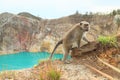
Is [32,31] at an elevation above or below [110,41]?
below

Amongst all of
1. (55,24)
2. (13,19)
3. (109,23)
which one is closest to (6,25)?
(13,19)

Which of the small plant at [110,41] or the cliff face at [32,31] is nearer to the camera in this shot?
the small plant at [110,41]

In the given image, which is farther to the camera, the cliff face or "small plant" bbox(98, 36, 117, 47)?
the cliff face

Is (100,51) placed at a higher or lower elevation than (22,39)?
higher

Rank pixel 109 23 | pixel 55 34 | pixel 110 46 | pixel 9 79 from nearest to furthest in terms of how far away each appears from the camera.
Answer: pixel 9 79 < pixel 110 46 < pixel 109 23 < pixel 55 34

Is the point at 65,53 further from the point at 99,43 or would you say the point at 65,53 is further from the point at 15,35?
the point at 15,35

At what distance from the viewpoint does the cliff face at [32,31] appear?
20.7 m

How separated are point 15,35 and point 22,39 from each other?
55cm

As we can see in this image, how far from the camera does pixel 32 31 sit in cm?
2181

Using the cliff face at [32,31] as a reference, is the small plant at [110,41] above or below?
above

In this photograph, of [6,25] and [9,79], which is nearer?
[9,79]

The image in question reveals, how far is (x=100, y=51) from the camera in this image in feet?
25.0

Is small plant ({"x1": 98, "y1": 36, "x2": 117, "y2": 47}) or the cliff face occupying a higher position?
small plant ({"x1": 98, "y1": 36, "x2": 117, "y2": 47})

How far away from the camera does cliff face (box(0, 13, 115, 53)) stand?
20656 millimetres
